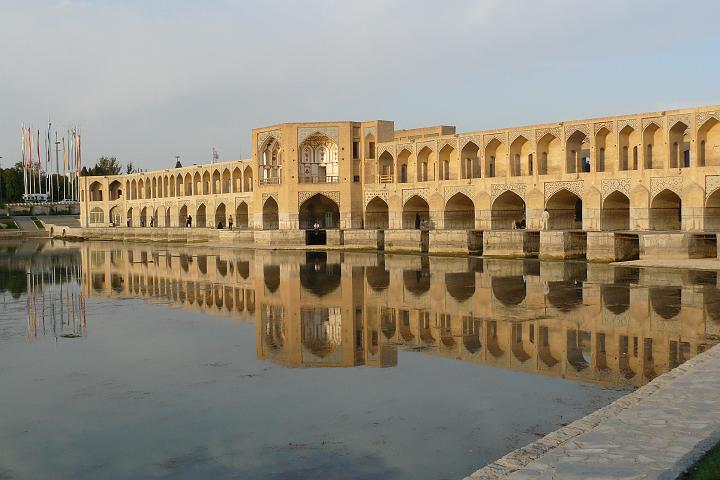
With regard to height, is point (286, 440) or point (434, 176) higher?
point (434, 176)

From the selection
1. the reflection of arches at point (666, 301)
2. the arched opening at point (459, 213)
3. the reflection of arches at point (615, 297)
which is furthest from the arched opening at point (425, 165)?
the reflection of arches at point (666, 301)

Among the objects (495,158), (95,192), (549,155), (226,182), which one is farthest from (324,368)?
(95,192)

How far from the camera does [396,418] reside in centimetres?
638

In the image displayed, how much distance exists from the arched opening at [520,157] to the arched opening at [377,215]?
6.98 metres

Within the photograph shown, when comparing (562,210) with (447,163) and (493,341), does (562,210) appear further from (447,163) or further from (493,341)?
(493,341)

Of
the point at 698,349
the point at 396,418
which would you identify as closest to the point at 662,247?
the point at 698,349

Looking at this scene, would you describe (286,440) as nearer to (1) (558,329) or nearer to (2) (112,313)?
(1) (558,329)

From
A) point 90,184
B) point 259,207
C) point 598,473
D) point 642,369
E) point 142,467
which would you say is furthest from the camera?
point 90,184

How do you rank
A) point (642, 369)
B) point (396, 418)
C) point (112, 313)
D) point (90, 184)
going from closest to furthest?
point (396, 418), point (642, 369), point (112, 313), point (90, 184)

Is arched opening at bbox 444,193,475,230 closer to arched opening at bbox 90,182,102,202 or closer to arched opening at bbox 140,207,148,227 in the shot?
arched opening at bbox 140,207,148,227

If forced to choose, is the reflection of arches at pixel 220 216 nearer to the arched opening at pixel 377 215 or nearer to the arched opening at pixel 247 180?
the arched opening at pixel 247 180

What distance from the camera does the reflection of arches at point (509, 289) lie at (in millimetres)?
13561

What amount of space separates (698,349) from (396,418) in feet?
14.2

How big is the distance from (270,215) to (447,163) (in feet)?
30.6
